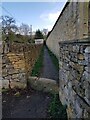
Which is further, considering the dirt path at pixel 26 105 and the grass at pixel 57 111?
the dirt path at pixel 26 105

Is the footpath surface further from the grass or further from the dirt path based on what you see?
the grass

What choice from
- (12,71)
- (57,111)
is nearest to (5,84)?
(12,71)

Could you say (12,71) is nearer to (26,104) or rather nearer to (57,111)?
(26,104)

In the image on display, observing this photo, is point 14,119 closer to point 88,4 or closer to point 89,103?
point 89,103

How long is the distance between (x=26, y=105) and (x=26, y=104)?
0.08 metres

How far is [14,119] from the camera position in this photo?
4348mm

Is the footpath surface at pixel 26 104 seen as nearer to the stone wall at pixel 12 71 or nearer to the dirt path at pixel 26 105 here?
the dirt path at pixel 26 105

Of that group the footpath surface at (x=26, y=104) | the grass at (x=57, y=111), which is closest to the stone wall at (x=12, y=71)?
the footpath surface at (x=26, y=104)

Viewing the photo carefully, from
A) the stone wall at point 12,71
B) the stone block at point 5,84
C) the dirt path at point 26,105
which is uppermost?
the stone wall at point 12,71

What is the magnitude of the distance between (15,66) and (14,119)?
2.51 metres

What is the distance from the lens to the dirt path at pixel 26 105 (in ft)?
15.0

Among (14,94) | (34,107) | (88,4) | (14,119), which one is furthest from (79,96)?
(88,4)

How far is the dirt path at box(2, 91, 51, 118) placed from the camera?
4580 mm

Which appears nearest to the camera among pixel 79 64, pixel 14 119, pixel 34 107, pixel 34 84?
pixel 79 64
